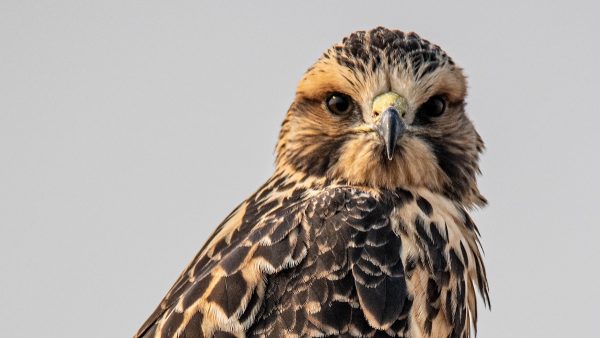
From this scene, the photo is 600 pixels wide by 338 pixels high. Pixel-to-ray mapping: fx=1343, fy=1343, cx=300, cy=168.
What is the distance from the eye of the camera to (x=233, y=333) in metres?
6.37

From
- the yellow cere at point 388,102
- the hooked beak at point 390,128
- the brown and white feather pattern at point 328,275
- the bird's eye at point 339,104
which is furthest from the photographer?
the bird's eye at point 339,104

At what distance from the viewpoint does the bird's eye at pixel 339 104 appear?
7488 millimetres

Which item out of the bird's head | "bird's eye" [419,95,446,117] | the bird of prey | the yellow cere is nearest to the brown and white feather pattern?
the bird of prey

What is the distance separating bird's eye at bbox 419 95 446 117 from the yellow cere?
23 cm

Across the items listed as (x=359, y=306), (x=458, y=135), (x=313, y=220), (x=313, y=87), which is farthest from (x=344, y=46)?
(x=359, y=306)

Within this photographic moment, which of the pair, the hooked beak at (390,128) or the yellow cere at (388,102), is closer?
the hooked beak at (390,128)

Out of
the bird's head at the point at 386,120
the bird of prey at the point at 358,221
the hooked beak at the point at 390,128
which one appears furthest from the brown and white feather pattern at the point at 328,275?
the hooked beak at the point at 390,128

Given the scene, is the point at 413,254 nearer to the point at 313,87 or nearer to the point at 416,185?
the point at 416,185

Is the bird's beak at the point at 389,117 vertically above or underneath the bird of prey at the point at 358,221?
above

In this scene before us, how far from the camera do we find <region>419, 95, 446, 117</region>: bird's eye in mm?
7496

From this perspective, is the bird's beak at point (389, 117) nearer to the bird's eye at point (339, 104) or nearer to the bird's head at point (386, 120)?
the bird's head at point (386, 120)

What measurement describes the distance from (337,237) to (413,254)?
414mm

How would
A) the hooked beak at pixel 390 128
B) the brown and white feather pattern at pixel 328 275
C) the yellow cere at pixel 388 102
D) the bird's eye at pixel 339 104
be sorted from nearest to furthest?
the brown and white feather pattern at pixel 328 275 < the hooked beak at pixel 390 128 < the yellow cere at pixel 388 102 < the bird's eye at pixel 339 104

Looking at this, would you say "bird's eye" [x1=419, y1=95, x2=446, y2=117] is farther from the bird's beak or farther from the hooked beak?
→ the hooked beak
